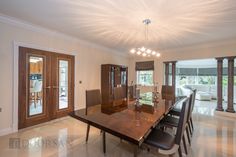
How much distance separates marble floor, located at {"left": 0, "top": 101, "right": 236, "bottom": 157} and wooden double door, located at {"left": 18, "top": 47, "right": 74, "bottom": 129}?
1.13ft

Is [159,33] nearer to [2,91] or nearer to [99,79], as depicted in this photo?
[99,79]

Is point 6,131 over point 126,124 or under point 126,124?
under

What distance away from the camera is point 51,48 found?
3502mm

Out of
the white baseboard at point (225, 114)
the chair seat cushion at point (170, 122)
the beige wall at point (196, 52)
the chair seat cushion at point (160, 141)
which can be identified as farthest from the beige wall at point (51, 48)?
the white baseboard at point (225, 114)

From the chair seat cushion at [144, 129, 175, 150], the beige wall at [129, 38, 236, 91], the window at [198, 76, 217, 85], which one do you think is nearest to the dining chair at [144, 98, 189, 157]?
the chair seat cushion at [144, 129, 175, 150]

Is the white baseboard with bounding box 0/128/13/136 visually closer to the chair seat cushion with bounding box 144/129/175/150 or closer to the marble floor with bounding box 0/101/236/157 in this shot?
the marble floor with bounding box 0/101/236/157

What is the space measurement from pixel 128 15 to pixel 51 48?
223cm

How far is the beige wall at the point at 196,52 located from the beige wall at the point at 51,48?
205cm

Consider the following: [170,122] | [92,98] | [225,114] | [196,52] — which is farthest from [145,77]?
[92,98]

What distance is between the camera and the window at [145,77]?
6.03m

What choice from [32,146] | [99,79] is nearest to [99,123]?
[32,146]

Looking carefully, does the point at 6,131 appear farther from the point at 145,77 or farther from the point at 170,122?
the point at 145,77

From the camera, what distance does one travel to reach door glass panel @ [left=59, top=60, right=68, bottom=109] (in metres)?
3.78

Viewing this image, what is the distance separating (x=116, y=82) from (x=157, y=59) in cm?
207
